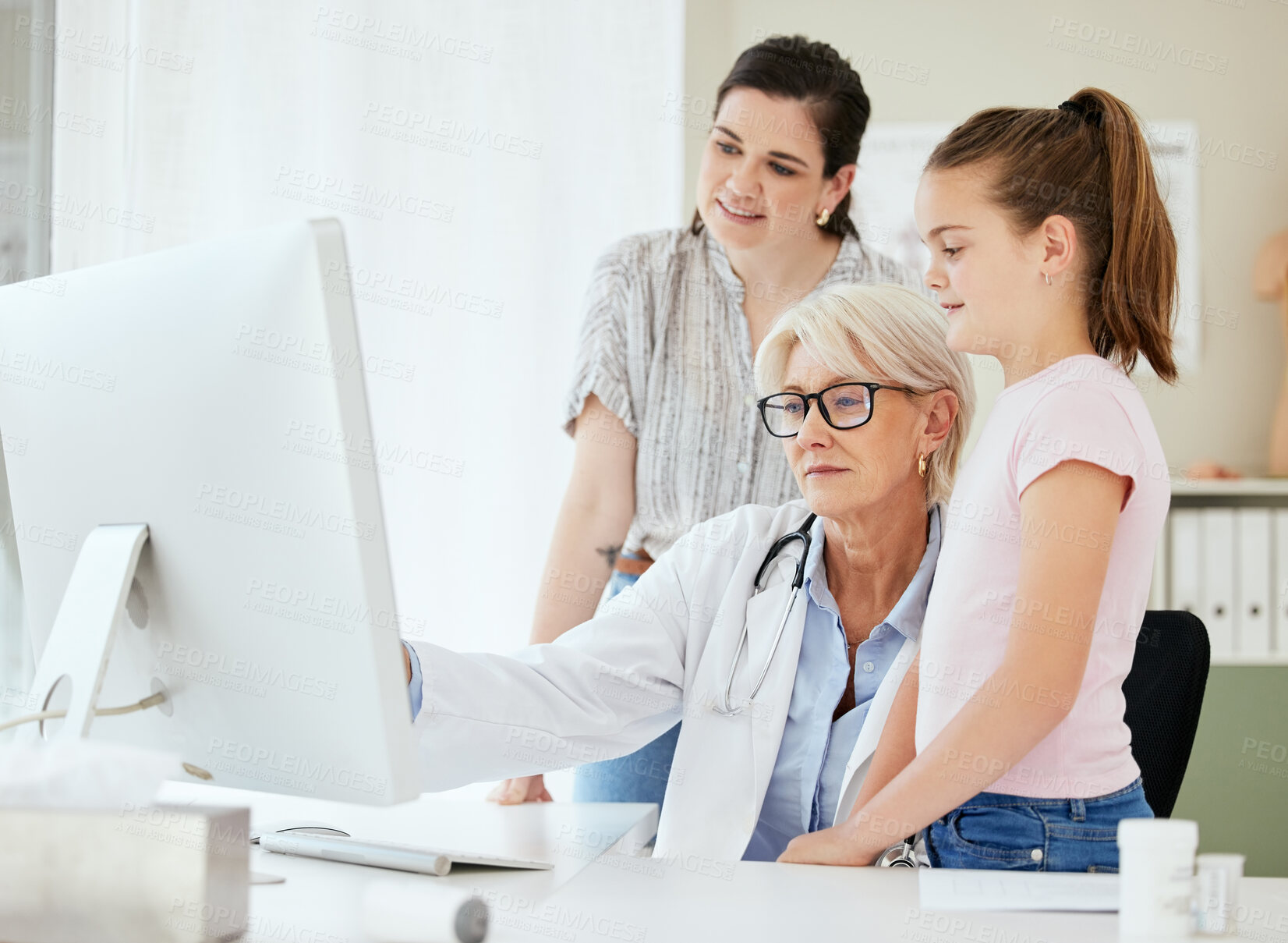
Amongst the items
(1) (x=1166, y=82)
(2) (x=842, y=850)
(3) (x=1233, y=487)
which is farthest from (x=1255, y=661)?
(2) (x=842, y=850)

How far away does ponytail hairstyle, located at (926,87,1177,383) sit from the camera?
1213 mm

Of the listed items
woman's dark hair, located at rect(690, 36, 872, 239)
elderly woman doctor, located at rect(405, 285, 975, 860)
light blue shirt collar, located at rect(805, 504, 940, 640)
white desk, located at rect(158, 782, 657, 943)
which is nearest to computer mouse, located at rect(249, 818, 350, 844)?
white desk, located at rect(158, 782, 657, 943)

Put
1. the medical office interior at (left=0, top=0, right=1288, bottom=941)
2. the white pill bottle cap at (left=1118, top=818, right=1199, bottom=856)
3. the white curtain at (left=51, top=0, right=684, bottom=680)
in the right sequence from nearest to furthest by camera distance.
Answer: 1. the white pill bottle cap at (left=1118, top=818, right=1199, bottom=856)
2. the medical office interior at (left=0, top=0, right=1288, bottom=941)
3. the white curtain at (left=51, top=0, right=684, bottom=680)

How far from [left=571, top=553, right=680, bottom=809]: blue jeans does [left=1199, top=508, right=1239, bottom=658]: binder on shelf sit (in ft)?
4.64

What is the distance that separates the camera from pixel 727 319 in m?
1.92

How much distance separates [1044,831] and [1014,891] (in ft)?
0.56

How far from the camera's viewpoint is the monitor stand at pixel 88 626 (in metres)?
0.75

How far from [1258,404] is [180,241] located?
255 cm

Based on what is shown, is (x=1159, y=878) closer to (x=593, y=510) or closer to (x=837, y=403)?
(x=837, y=403)

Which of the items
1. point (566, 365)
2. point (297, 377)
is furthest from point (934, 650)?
point (566, 365)

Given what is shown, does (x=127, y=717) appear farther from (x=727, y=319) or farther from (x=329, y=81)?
(x=329, y=81)

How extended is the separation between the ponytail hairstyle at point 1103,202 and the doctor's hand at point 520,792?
0.94 meters

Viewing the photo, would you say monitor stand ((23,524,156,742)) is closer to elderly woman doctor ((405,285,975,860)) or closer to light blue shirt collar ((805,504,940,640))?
elderly woman doctor ((405,285,975,860))

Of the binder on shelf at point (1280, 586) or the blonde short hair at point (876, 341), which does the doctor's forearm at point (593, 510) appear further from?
the binder on shelf at point (1280, 586)
